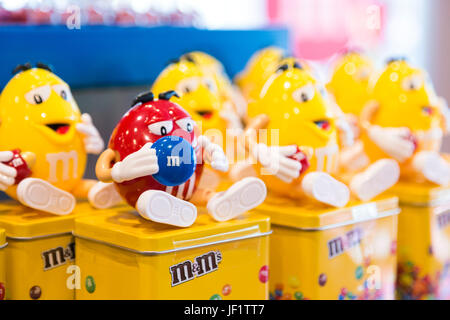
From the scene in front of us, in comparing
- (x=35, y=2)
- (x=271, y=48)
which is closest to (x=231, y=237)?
(x=35, y=2)

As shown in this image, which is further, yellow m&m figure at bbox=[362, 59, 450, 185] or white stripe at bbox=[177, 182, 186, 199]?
yellow m&m figure at bbox=[362, 59, 450, 185]

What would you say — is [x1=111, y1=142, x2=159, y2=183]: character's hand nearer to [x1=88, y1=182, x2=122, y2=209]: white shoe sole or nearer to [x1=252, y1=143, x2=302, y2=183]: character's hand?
[x1=88, y1=182, x2=122, y2=209]: white shoe sole

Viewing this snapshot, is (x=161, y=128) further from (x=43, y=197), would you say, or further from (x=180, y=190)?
(x=43, y=197)

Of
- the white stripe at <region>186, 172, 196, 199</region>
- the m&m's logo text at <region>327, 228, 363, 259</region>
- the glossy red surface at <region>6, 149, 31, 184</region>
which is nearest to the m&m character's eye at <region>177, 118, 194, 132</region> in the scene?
the white stripe at <region>186, 172, 196, 199</region>

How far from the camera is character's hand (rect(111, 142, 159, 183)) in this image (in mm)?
1716

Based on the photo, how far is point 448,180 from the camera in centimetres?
255

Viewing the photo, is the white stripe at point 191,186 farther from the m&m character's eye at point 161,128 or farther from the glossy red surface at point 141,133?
the m&m character's eye at point 161,128

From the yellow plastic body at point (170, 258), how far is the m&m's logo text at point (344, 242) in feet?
0.81

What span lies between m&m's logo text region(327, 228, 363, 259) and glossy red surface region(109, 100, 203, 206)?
1.69ft

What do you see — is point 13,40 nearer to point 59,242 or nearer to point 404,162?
point 59,242

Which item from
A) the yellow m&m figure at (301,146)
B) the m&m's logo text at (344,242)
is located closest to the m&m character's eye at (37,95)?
the yellow m&m figure at (301,146)

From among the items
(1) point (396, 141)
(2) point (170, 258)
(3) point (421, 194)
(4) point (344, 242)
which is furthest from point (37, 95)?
(3) point (421, 194)

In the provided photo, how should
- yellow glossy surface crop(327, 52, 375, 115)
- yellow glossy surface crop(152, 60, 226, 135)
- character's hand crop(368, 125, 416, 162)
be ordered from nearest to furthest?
yellow glossy surface crop(152, 60, 226, 135)
character's hand crop(368, 125, 416, 162)
yellow glossy surface crop(327, 52, 375, 115)

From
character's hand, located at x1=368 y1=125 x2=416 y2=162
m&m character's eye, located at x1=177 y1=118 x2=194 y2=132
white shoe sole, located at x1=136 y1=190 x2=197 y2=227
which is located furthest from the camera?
character's hand, located at x1=368 y1=125 x2=416 y2=162
